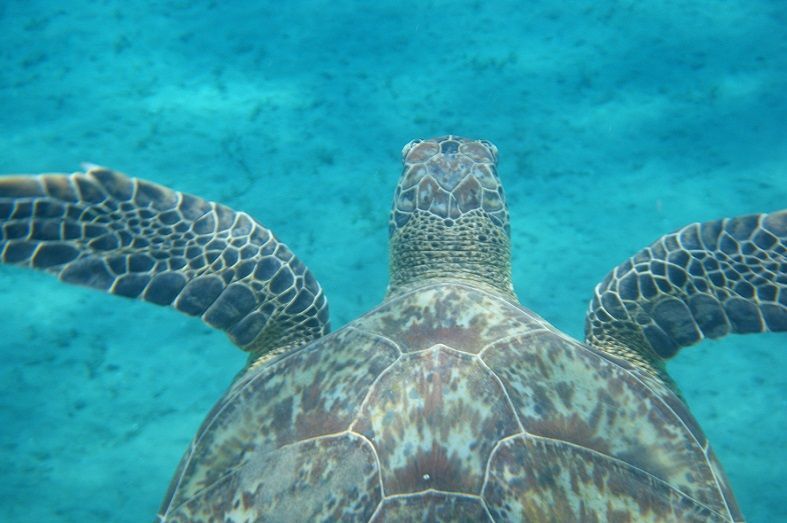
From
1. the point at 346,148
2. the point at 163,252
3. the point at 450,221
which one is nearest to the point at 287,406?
the point at 163,252

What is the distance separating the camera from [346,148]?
5.45 metres

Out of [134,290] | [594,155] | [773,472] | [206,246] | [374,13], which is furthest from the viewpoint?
[374,13]

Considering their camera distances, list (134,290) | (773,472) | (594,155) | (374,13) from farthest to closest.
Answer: (374,13), (594,155), (773,472), (134,290)

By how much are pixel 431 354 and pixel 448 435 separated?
313mm

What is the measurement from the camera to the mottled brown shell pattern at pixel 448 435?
174 centimetres

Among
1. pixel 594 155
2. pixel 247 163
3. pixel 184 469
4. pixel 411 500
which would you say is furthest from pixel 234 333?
pixel 594 155

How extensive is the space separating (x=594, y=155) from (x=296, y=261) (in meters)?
3.41

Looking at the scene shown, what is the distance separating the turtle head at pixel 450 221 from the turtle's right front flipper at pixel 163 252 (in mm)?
611

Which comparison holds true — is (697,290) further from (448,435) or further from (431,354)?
(448,435)

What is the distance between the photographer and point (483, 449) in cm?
178

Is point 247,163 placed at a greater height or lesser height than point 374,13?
lesser

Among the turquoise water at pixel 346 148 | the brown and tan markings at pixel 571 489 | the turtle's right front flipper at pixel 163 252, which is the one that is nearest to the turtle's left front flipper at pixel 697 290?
the brown and tan markings at pixel 571 489

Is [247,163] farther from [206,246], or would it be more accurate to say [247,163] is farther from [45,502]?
[45,502]

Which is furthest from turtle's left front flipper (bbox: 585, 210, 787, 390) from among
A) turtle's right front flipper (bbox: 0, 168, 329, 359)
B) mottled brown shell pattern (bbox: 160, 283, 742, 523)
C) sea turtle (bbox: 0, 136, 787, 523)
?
turtle's right front flipper (bbox: 0, 168, 329, 359)
